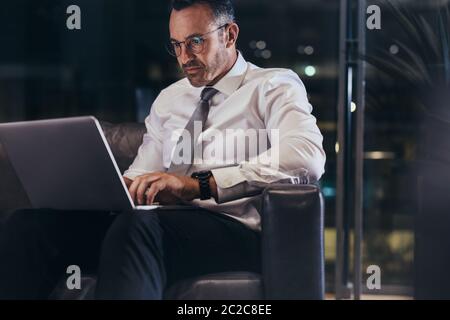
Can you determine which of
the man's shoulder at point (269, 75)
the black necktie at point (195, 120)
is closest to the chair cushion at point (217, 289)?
the black necktie at point (195, 120)

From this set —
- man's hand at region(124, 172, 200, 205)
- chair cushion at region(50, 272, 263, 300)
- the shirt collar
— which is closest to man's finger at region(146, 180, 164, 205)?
man's hand at region(124, 172, 200, 205)

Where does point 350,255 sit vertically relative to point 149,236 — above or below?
below

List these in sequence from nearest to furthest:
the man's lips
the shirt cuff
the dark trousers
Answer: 1. the dark trousers
2. the shirt cuff
3. the man's lips

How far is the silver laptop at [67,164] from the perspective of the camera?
1.97m

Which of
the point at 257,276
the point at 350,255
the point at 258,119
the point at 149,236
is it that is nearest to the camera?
the point at 149,236

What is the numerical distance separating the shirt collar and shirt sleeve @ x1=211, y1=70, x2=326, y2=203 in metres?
0.27

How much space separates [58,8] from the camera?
12.9 feet

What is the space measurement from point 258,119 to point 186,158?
0.29 metres

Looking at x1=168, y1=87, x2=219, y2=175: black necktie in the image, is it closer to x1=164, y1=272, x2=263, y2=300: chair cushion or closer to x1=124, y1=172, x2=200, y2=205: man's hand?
x1=124, y1=172, x2=200, y2=205: man's hand

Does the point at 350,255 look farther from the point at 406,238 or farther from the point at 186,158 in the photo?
the point at 186,158

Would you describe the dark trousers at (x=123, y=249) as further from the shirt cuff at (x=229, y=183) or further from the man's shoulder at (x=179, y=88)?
the man's shoulder at (x=179, y=88)

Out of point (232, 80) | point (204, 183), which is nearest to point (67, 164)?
point (204, 183)

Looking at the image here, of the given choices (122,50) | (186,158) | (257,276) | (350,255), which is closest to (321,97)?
(350,255)

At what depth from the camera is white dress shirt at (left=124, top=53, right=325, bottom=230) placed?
2236mm
